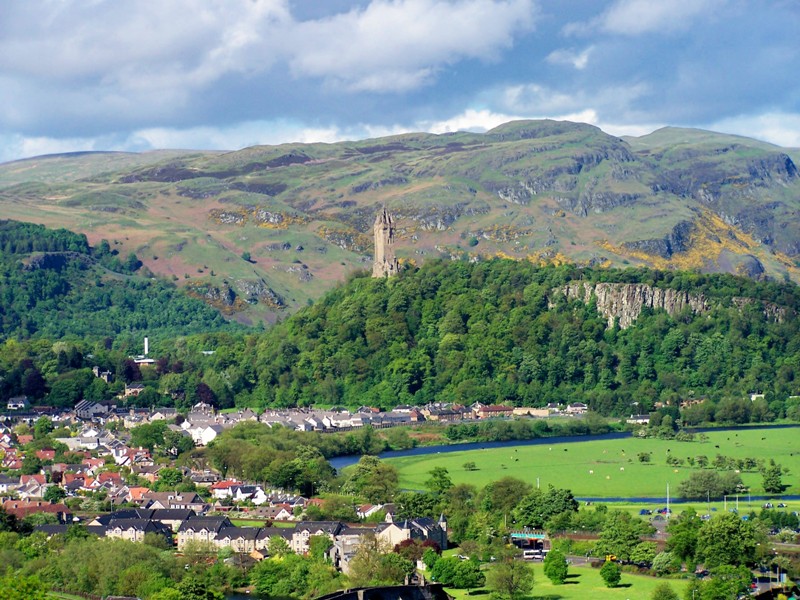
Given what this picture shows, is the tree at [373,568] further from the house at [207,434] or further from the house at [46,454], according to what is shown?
the house at [207,434]

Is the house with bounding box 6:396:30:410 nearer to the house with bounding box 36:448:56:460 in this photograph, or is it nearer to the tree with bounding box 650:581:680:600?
the house with bounding box 36:448:56:460

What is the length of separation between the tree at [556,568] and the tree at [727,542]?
5110mm

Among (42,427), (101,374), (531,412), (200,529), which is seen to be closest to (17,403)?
(101,374)

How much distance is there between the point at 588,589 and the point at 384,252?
10750 centimetres

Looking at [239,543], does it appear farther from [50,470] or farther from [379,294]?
[379,294]

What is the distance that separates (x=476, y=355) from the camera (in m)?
142

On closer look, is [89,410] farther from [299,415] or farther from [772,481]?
[772,481]

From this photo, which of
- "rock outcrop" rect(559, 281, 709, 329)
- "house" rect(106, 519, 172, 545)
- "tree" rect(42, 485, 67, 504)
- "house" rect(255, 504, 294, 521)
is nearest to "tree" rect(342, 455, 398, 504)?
"house" rect(255, 504, 294, 521)

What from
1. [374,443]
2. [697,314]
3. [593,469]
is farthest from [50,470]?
[697,314]

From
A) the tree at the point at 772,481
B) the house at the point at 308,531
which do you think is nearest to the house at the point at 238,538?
the house at the point at 308,531

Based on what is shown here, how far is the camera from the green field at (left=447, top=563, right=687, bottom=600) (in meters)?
58.2

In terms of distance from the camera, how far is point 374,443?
11069 cm

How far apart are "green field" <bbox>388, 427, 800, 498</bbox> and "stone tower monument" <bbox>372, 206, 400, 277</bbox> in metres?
54.2

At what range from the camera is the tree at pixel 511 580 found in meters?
57.5
